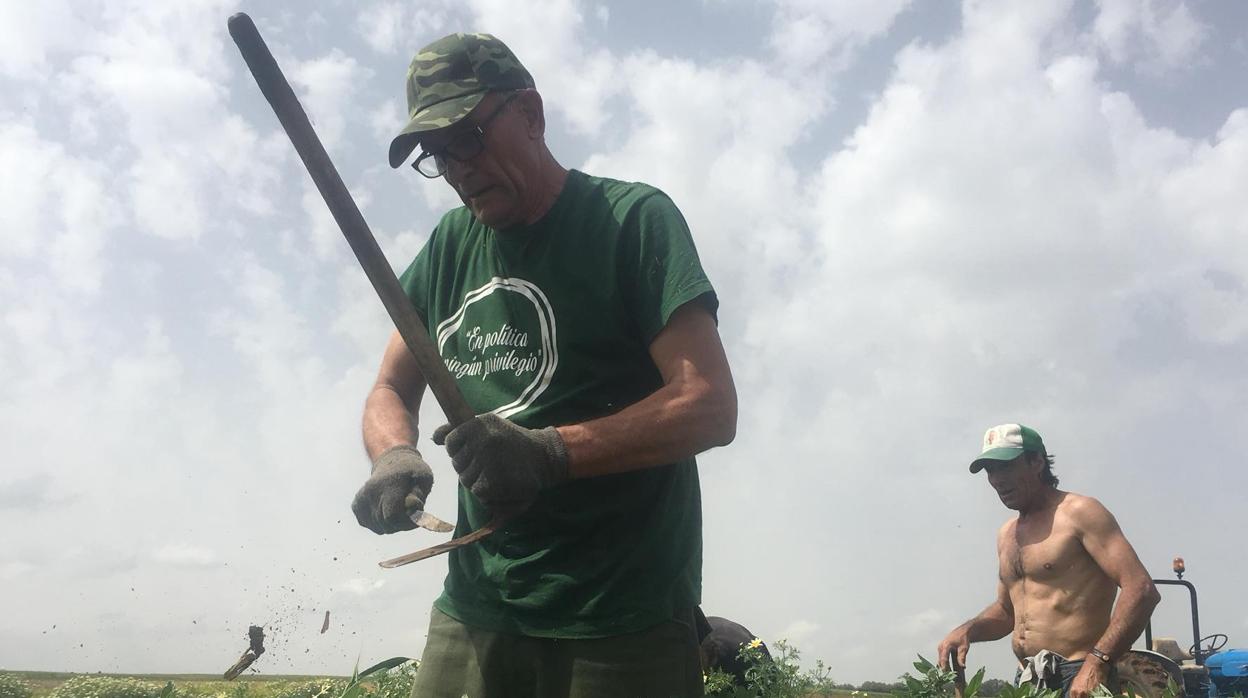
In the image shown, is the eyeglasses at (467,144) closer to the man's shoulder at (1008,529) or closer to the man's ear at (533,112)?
the man's ear at (533,112)

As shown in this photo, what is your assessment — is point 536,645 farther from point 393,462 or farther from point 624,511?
point 393,462

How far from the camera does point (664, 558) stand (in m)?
2.45

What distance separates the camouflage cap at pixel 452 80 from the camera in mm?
2561

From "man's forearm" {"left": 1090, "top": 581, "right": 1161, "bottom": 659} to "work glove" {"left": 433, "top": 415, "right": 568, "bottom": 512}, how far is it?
4792 mm

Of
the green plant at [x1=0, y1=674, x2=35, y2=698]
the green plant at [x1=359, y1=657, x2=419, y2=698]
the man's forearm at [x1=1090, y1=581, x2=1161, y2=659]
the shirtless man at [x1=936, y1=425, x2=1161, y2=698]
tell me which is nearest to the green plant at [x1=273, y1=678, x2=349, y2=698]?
the green plant at [x1=359, y1=657, x2=419, y2=698]

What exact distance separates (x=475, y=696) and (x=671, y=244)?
3.85ft

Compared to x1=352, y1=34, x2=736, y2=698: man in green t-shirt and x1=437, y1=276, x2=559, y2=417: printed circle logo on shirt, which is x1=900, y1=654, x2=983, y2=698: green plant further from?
x1=437, y1=276, x2=559, y2=417: printed circle logo on shirt

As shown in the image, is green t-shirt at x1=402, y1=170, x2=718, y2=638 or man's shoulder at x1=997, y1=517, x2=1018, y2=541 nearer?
green t-shirt at x1=402, y1=170, x2=718, y2=638

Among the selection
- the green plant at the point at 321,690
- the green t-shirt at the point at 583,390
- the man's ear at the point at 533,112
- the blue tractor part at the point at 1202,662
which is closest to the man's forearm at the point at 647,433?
the green t-shirt at the point at 583,390

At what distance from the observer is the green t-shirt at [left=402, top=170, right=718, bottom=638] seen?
242 centimetres

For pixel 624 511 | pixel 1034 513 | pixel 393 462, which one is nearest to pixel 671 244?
pixel 624 511

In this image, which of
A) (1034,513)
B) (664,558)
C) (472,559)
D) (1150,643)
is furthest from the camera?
(1150,643)

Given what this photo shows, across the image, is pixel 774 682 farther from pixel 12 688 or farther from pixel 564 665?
pixel 12 688

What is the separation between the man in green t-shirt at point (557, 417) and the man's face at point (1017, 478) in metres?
4.90
